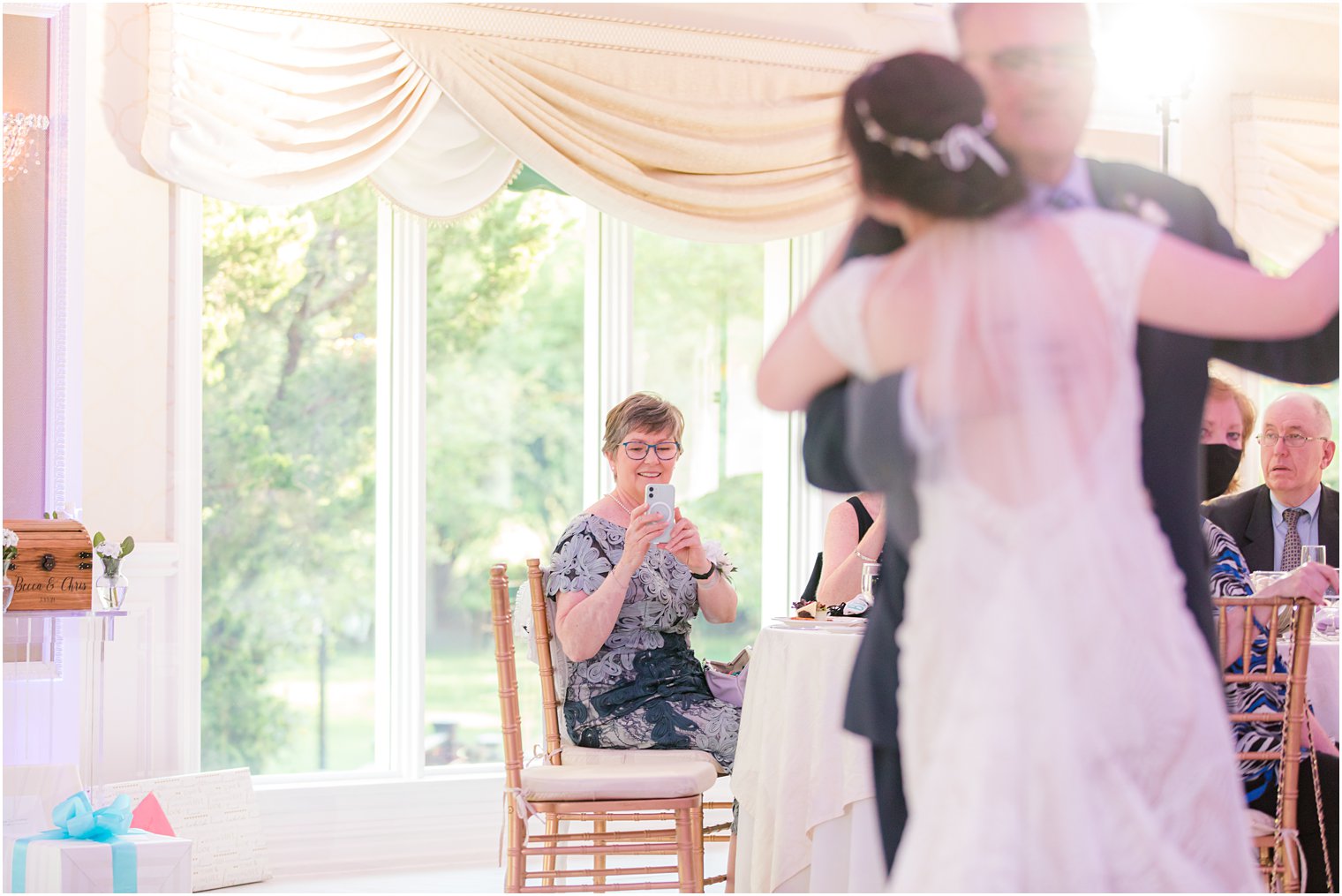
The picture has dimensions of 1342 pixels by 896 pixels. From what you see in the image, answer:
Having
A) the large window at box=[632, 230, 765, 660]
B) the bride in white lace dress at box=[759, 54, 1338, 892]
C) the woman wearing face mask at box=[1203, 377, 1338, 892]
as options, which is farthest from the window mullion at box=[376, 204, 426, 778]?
the bride in white lace dress at box=[759, 54, 1338, 892]

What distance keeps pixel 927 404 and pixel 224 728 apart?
3567 mm

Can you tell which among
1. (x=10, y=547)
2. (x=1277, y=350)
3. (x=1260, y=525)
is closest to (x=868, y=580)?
(x=1260, y=525)

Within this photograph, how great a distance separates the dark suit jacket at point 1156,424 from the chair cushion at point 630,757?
170cm

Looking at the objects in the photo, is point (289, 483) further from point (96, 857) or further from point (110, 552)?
point (96, 857)

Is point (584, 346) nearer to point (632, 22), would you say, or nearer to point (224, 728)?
point (632, 22)

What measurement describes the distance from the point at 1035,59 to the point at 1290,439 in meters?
2.84

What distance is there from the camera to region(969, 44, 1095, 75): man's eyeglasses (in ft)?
4.91

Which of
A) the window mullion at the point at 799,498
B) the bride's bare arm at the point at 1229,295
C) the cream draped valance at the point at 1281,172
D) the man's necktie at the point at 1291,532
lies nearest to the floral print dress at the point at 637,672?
the window mullion at the point at 799,498

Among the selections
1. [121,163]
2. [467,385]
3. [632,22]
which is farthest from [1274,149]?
[121,163]

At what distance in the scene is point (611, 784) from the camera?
3100 mm

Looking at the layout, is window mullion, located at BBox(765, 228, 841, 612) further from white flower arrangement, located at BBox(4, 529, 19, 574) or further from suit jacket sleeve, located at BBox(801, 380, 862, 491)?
suit jacket sleeve, located at BBox(801, 380, 862, 491)

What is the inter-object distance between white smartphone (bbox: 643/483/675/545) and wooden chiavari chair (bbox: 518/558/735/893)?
0.37m

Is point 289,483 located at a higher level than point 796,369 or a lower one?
lower

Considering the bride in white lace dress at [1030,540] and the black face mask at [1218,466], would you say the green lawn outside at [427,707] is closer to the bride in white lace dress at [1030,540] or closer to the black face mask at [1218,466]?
the black face mask at [1218,466]
